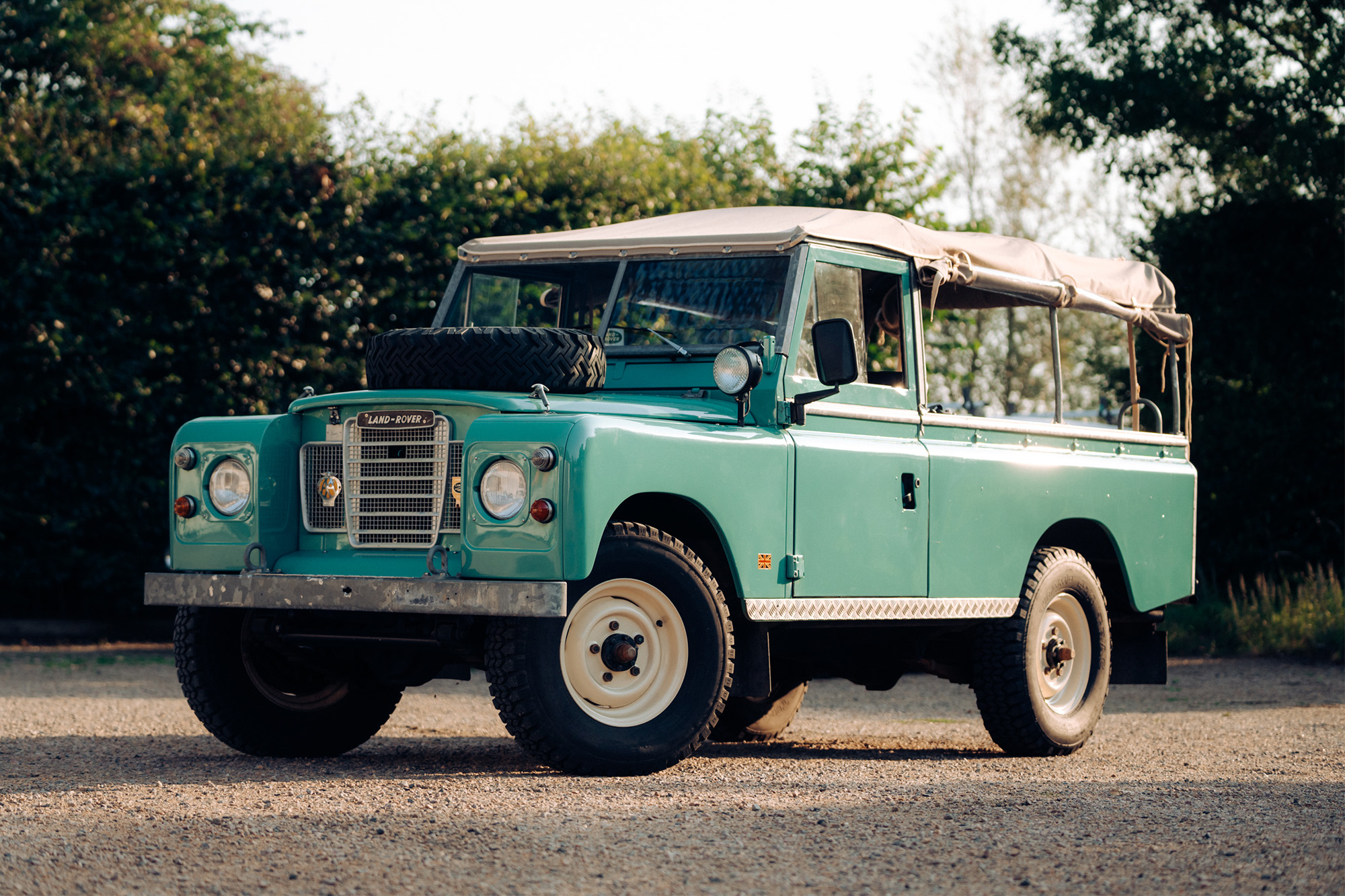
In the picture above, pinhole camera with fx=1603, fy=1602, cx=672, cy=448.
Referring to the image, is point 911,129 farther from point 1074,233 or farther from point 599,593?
point 1074,233


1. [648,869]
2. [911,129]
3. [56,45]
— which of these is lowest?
[648,869]

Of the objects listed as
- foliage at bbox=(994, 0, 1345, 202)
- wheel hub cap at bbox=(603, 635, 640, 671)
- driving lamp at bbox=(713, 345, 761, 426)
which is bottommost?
wheel hub cap at bbox=(603, 635, 640, 671)

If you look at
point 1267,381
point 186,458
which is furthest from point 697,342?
point 1267,381

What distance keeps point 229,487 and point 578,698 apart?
1.80 meters

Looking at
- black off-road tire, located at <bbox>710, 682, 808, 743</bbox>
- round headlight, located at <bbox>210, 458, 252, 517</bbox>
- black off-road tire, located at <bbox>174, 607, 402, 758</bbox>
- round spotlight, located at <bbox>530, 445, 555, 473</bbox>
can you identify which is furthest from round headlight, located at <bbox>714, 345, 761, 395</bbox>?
black off-road tire, located at <bbox>710, 682, 808, 743</bbox>

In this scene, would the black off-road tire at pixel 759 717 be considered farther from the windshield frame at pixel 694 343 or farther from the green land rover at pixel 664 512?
the windshield frame at pixel 694 343

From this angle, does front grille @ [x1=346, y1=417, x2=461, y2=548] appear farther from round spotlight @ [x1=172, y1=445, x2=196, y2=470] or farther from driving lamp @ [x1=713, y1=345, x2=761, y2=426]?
driving lamp @ [x1=713, y1=345, x2=761, y2=426]

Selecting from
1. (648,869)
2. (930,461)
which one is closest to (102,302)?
(930,461)

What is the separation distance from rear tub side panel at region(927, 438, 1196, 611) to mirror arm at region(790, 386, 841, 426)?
0.90 metres

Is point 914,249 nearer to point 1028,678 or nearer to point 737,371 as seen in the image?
point 737,371

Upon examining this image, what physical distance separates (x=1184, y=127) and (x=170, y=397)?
31.6 feet

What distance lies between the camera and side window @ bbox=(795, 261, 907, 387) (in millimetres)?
7180

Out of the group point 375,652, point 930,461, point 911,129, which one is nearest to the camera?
point 375,652

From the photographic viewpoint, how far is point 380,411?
641cm
